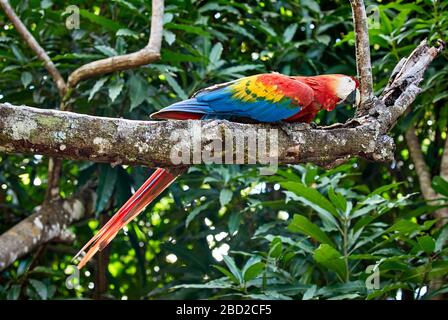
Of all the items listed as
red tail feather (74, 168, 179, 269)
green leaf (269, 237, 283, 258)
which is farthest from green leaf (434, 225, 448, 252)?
red tail feather (74, 168, 179, 269)

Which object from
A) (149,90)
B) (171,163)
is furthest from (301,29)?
(171,163)

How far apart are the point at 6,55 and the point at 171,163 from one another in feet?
7.16

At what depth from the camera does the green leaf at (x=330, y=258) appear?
3.34m

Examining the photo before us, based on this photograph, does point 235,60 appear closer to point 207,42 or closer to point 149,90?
point 207,42

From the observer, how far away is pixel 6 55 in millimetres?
4195

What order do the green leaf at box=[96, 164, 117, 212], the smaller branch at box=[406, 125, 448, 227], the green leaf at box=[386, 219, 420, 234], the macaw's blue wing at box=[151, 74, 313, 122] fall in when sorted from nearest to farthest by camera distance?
the macaw's blue wing at box=[151, 74, 313, 122] < the green leaf at box=[386, 219, 420, 234] < the green leaf at box=[96, 164, 117, 212] < the smaller branch at box=[406, 125, 448, 227]

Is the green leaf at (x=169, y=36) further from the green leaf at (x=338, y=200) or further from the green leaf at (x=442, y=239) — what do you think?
the green leaf at (x=442, y=239)

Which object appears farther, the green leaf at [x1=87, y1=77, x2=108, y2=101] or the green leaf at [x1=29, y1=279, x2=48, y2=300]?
the green leaf at [x1=29, y1=279, x2=48, y2=300]

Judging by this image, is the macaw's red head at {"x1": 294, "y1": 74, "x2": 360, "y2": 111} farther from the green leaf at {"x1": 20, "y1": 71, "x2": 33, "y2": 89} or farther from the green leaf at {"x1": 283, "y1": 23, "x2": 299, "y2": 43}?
the green leaf at {"x1": 20, "y1": 71, "x2": 33, "y2": 89}

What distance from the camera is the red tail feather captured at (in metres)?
2.70

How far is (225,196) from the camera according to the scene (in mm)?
4066

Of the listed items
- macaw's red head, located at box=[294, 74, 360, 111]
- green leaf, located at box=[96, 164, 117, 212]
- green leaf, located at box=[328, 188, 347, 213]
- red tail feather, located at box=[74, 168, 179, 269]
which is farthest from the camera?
green leaf, located at box=[96, 164, 117, 212]

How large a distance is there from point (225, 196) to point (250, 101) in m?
1.24

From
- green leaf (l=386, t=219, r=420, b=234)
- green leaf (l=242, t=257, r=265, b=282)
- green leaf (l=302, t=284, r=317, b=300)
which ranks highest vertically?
green leaf (l=386, t=219, r=420, b=234)
